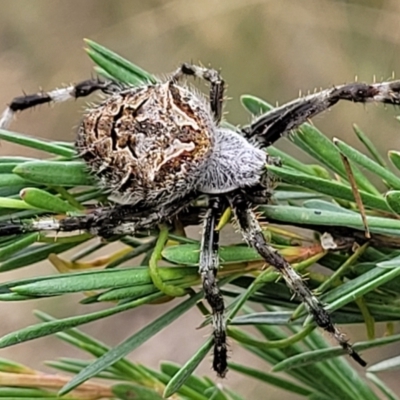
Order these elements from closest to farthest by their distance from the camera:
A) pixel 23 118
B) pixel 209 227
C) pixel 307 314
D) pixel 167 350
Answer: pixel 307 314, pixel 209 227, pixel 167 350, pixel 23 118

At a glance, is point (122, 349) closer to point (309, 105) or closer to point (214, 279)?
point (214, 279)

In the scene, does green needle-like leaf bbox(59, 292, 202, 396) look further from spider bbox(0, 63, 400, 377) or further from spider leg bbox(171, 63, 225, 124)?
spider leg bbox(171, 63, 225, 124)

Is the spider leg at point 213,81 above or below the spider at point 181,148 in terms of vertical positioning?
above

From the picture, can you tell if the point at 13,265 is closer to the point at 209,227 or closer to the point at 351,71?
the point at 209,227

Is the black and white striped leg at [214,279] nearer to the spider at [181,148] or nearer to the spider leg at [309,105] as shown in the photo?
the spider at [181,148]

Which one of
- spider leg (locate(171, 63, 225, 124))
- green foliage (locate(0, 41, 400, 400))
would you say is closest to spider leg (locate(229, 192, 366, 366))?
green foliage (locate(0, 41, 400, 400))

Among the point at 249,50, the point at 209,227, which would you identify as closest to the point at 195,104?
the point at 209,227

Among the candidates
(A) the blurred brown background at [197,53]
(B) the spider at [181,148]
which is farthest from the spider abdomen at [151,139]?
(A) the blurred brown background at [197,53]
